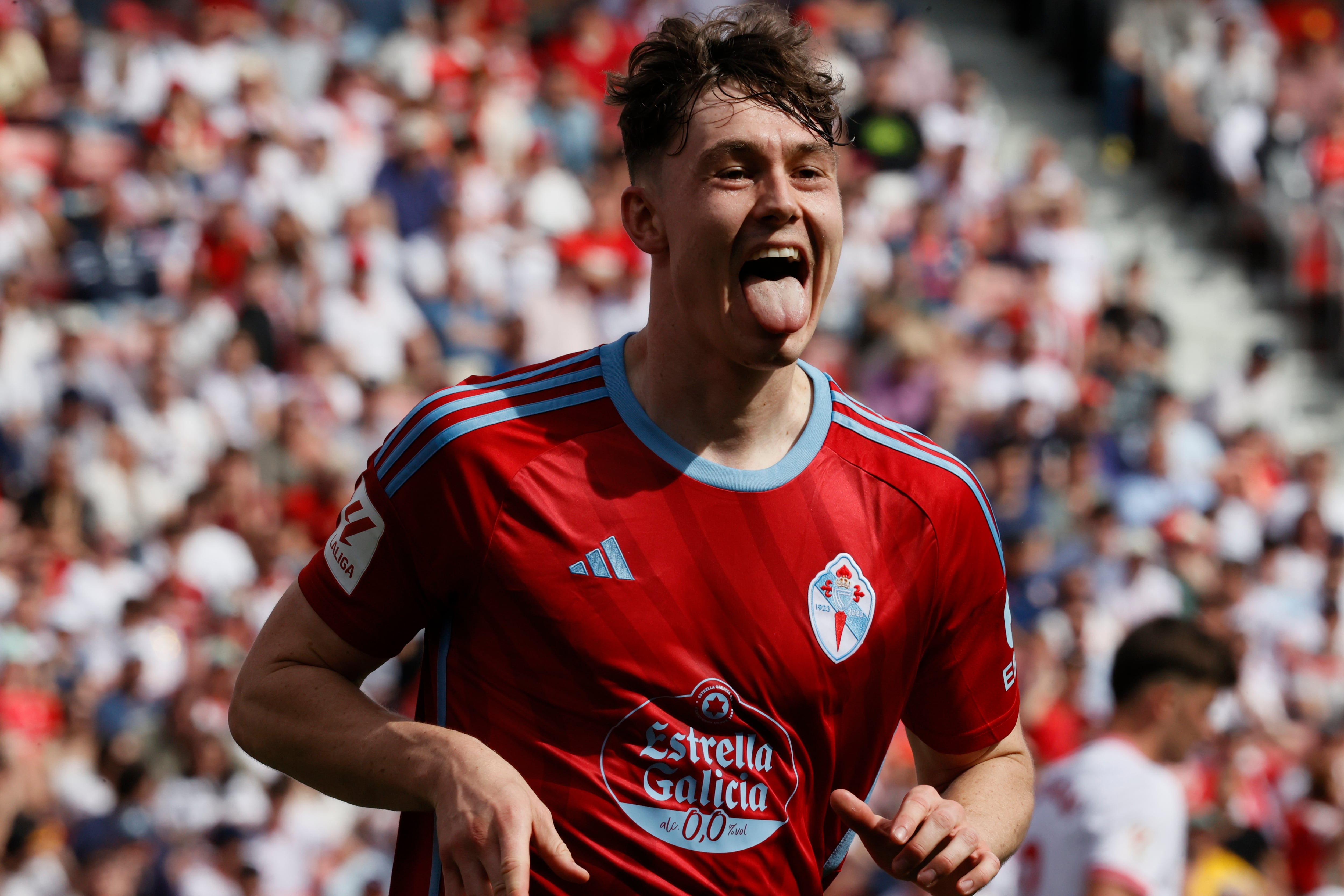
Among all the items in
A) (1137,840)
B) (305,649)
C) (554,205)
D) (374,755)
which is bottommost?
(1137,840)

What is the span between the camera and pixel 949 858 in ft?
8.31

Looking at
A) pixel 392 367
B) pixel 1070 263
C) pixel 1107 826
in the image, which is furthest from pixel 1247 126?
pixel 1107 826

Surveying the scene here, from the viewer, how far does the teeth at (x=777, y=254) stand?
2.76m

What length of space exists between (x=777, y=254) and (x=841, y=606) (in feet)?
1.99

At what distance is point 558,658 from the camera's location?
2658mm

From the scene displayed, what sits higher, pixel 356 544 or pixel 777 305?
pixel 777 305

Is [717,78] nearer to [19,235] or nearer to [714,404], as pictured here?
[714,404]

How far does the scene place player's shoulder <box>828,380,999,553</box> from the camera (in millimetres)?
2928

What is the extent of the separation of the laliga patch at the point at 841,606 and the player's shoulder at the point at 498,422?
0.47 metres

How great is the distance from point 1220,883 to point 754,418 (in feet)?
16.5

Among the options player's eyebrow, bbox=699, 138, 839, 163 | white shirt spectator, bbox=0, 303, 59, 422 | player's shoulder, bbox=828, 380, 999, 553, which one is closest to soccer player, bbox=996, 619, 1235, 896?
player's shoulder, bbox=828, 380, 999, 553

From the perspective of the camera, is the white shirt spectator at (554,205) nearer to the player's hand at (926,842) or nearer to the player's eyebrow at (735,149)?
the player's eyebrow at (735,149)

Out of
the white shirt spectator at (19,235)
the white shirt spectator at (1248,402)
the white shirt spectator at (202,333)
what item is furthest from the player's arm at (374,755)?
the white shirt spectator at (1248,402)

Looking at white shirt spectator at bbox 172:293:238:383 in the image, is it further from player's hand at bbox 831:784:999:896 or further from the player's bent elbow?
player's hand at bbox 831:784:999:896
